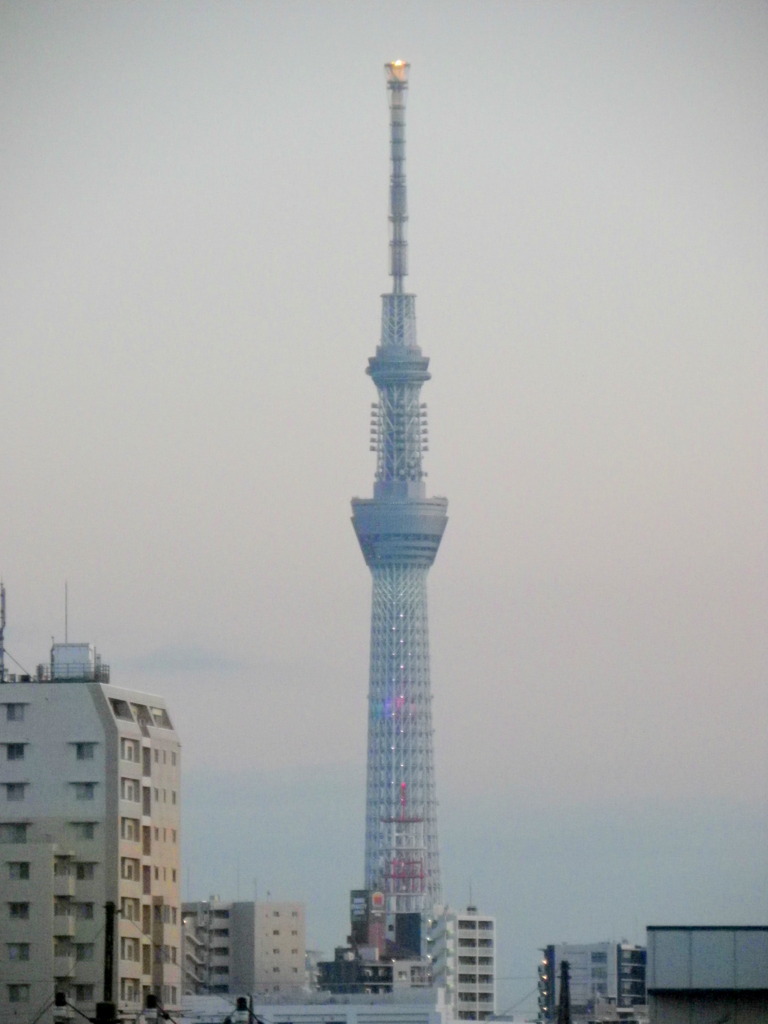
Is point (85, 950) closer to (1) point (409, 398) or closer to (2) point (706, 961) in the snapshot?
(2) point (706, 961)

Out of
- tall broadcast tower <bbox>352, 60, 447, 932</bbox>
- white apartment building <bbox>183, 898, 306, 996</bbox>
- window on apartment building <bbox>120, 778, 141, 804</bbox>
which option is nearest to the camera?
window on apartment building <bbox>120, 778, 141, 804</bbox>

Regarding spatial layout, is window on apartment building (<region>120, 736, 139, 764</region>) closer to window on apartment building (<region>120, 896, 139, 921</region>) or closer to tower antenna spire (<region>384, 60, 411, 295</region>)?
window on apartment building (<region>120, 896, 139, 921</region>)

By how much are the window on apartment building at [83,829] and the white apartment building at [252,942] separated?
4078 cm

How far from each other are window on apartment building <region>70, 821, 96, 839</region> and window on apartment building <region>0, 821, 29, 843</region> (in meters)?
1.19

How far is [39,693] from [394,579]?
385 ft

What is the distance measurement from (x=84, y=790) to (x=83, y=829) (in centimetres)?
Answer: 104

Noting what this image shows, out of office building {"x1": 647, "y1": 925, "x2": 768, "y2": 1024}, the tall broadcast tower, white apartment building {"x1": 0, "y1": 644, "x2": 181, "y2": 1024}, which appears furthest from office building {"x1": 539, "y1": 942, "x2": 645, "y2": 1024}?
office building {"x1": 647, "y1": 925, "x2": 768, "y2": 1024}

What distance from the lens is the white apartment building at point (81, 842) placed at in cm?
6600

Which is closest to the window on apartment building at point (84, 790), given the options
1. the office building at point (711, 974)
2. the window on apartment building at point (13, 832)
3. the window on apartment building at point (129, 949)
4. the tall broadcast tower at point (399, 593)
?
the window on apartment building at point (13, 832)

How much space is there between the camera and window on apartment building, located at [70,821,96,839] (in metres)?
69.1

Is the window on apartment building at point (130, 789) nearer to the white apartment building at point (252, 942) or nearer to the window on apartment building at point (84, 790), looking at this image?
the window on apartment building at point (84, 790)

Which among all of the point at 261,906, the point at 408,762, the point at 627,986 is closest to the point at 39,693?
the point at 261,906

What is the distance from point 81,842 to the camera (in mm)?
69125

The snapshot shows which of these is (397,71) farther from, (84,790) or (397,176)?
(84,790)
